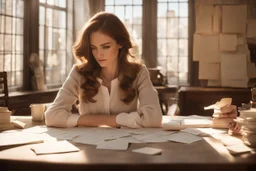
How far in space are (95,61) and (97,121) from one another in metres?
0.49

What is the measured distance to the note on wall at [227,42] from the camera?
184 inches

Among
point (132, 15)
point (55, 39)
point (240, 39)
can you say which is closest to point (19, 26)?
point (55, 39)

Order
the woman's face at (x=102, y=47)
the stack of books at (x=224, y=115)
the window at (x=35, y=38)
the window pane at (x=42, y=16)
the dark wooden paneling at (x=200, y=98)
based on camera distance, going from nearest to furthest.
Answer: the stack of books at (x=224, y=115) < the woman's face at (x=102, y=47) < the dark wooden paneling at (x=200, y=98) < the window at (x=35, y=38) < the window pane at (x=42, y=16)

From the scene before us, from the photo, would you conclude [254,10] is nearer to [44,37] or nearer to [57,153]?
[44,37]

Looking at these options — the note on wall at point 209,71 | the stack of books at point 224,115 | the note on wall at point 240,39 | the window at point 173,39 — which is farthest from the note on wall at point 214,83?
the stack of books at point 224,115

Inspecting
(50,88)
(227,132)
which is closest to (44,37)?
(50,88)

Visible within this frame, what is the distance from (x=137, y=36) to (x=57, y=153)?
464cm

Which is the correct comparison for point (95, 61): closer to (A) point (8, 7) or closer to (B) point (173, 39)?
(A) point (8, 7)

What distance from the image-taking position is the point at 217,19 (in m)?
4.77

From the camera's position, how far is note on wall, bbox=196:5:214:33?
4746 mm

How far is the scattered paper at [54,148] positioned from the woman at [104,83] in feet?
1.58

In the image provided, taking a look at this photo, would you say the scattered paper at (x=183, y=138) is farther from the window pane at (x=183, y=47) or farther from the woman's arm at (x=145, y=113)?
the window pane at (x=183, y=47)

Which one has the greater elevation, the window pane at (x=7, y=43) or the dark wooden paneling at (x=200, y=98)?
the window pane at (x=7, y=43)

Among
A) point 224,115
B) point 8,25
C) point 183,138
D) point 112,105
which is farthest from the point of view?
point 8,25
